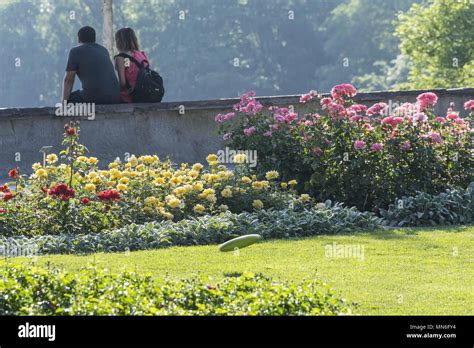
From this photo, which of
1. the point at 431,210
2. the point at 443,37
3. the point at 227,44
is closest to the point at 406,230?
the point at 431,210

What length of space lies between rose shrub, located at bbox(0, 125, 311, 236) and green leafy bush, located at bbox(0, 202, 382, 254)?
0.29 metres

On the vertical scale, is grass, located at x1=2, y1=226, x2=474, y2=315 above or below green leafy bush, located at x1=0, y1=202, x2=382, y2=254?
below

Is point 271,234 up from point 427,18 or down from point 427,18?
down

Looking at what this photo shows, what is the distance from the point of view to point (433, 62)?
46.5 m

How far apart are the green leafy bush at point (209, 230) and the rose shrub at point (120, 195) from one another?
0.29 metres

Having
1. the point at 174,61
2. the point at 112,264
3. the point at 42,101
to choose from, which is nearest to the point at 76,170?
the point at 112,264

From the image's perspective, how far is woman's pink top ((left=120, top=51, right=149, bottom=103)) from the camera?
46.9 feet

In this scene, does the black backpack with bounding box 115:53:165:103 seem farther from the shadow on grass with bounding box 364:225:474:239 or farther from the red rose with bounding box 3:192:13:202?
the shadow on grass with bounding box 364:225:474:239

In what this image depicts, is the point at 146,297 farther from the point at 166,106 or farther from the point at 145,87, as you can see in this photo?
the point at 145,87

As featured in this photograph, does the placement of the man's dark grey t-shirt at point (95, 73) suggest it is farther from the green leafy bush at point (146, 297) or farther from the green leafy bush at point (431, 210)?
the green leafy bush at point (146, 297)

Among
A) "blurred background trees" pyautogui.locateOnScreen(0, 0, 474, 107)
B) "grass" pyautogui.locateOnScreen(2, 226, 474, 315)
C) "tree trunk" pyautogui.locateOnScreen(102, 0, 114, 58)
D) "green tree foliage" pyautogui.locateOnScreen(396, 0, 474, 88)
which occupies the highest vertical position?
"blurred background trees" pyautogui.locateOnScreen(0, 0, 474, 107)

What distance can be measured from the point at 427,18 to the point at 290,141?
34.7 metres

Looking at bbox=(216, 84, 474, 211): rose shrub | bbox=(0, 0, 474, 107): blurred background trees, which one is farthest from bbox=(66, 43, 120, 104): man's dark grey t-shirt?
bbox=(0, 0, 474, 107): blurred background trees

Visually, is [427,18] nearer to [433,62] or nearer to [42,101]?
[433,62]
